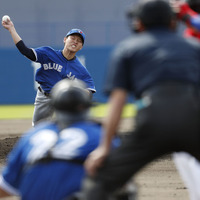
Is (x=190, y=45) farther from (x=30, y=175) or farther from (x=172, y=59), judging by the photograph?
(x=30, y=175)

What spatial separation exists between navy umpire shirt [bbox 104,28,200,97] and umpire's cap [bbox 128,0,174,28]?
16 centimetres

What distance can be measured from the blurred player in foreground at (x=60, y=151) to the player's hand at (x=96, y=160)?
0.37 ft

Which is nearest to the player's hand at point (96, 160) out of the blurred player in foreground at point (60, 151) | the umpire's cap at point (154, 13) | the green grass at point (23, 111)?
the blurred player in foreground at point (60, 151)

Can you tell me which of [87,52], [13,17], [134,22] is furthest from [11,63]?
[134,22]

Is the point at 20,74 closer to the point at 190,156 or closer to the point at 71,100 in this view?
the point at 190,156

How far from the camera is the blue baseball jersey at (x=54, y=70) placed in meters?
9.30

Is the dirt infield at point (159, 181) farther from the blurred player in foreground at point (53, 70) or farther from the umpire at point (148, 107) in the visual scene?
the umpire at point (148, 107)

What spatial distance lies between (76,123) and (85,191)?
0.44 meters

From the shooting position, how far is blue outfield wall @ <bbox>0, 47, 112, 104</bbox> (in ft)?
70.9

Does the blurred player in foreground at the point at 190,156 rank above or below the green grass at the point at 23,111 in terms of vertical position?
above

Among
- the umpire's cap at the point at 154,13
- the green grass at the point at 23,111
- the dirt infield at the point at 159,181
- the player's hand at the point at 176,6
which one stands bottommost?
the green grass at the point at 23,111

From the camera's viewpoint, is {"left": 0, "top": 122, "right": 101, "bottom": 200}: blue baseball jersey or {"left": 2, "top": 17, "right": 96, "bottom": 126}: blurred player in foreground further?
{"left": 2, "top": 17, "right": 96, "bottom": 126}: blurred player in foreground

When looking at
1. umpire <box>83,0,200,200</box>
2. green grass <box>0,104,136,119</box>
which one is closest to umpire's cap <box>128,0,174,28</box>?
umpire <box>83,0,200,200</box>

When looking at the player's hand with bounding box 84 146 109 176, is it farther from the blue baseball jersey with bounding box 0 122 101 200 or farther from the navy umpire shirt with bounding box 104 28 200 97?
the navy umpire shirt with bounding box 104 28 200 97
